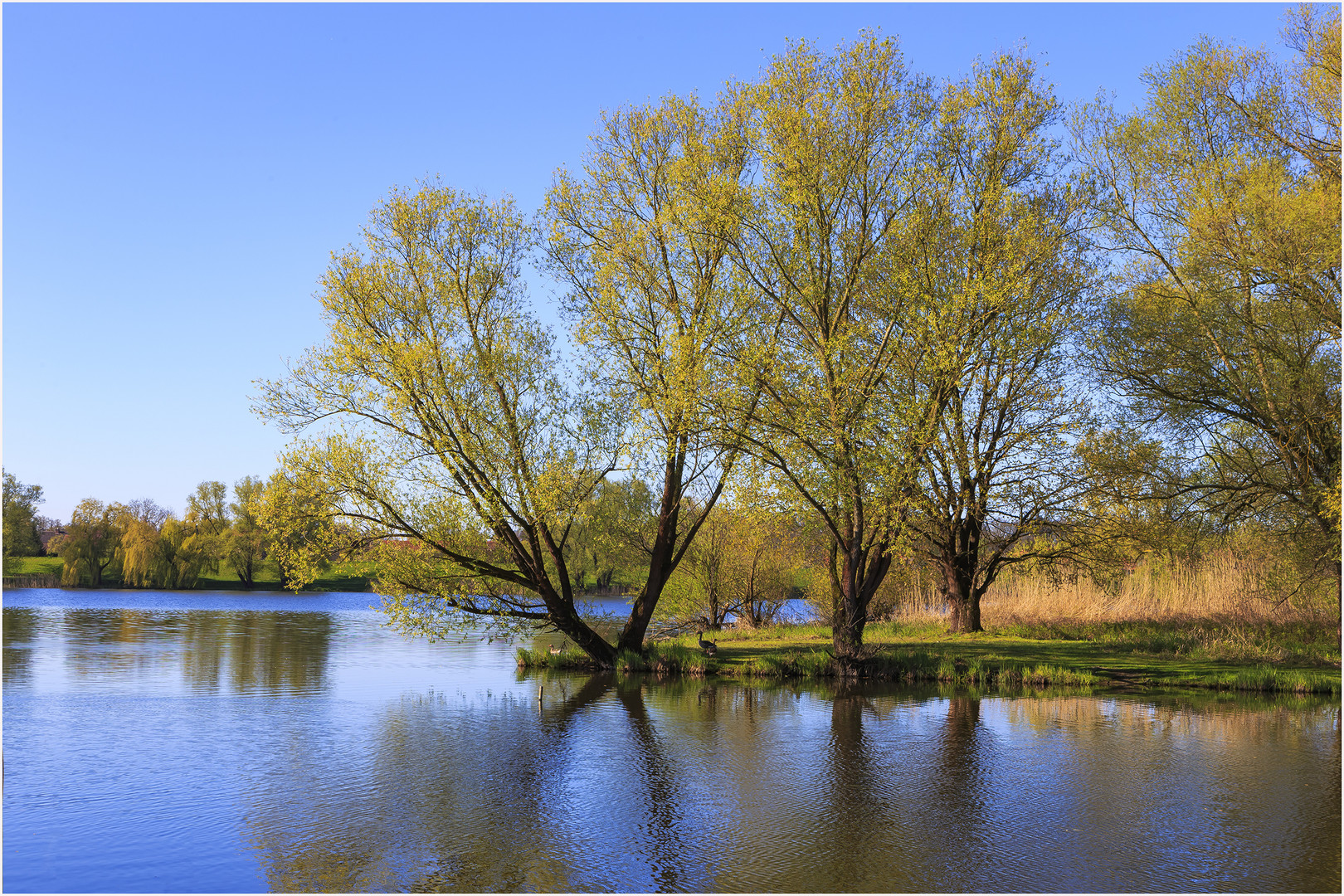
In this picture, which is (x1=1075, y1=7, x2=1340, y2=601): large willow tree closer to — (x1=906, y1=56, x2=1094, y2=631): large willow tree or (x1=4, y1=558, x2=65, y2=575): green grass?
(x1=906, y1=56, x2=1094, y2=631): large willow tree

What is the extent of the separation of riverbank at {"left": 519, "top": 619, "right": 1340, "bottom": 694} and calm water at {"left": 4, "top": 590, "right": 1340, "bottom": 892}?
1.78 metres

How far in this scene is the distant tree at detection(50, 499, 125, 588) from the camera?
78562 mm

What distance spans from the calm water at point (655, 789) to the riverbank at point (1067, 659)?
5.83 feet

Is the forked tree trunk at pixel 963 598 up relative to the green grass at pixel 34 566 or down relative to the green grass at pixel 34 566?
up

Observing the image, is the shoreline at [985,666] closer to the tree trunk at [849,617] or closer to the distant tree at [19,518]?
the tree trunk at [849,617]

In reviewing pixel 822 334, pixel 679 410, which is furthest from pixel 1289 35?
pixel 679 410

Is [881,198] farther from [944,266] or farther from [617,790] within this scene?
[617,790]

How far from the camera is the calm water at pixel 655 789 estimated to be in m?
9.66

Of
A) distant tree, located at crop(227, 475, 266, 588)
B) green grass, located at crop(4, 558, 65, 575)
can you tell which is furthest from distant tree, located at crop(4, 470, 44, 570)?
distant tree, located at crop(227, 475, 266, 588)

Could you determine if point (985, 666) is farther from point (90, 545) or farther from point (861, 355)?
point (90, 545)

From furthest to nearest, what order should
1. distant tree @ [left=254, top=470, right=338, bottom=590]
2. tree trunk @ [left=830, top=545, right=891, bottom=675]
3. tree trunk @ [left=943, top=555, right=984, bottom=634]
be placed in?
1. tree trunk @ [left=943, top=555, right=984, bottom=634]
2. tree trunk @ [left=830, top=545, right=891, bottom=675]
3. distant tree @ [left=254, top=470, right=338, bottom=590]

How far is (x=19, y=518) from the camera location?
Result: 81.8 m

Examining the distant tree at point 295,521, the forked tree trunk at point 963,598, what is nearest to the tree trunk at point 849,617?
the forked tree trunk at point 963,598

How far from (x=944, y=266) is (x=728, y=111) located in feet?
23.3
